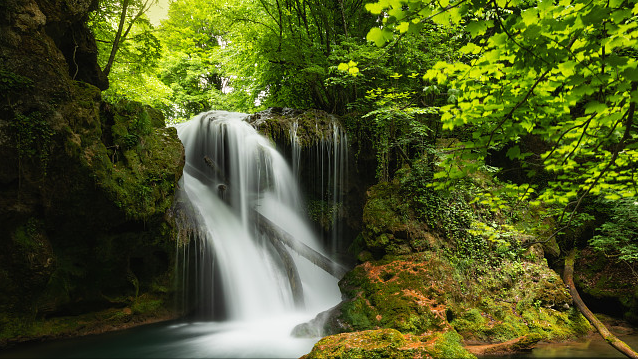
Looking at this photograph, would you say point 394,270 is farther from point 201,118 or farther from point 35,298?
point 201,118

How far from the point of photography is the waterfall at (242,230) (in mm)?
6562

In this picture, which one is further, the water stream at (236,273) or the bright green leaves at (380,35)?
the water stream at (236,273)

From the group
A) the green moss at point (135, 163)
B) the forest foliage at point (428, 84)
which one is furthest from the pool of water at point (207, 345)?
the forest foliage at point (428, 84)

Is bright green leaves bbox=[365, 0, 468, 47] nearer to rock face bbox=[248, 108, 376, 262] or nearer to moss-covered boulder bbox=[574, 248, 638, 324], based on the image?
rock face bbox=[248, 108, 376, 262]

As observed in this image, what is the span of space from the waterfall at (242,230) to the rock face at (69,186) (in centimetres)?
91

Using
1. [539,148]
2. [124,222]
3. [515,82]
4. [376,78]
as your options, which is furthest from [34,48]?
[539,148]

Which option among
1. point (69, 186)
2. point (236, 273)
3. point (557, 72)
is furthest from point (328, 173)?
point (557, 72)

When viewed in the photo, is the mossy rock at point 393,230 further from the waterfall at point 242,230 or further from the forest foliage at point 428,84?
the waterfall at point 242,230

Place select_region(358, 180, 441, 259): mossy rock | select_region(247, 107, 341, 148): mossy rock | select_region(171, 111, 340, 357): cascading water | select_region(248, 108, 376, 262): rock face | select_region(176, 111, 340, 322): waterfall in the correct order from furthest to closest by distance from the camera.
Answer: select_region(248, 108, 376, 262): rock face
select_region(247, 107, 341, 148): mossy rock
select_region(358, 180, 441, 259): mossy rock
select_region(176, 111, 340, 322): waterfall
select_region(171, 111, 340, 357): cascading water

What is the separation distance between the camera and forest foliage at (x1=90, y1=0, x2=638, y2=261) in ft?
9.57

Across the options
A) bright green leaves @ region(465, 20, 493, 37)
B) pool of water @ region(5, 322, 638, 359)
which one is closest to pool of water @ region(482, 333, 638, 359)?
pool of water @ region(5, 322, 638, 359)

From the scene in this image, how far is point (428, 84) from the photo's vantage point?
9406 mm

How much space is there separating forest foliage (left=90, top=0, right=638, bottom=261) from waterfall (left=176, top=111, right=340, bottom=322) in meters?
2.56

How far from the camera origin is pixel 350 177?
33.6ft
